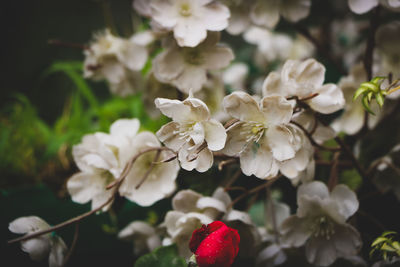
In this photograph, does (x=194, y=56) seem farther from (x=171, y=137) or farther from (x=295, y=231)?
(x=295, y=231)

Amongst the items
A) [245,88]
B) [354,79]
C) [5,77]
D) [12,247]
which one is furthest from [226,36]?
[12,247]

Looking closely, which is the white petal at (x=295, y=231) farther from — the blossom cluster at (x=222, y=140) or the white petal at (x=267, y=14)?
the white petal at (x=267, y=14)

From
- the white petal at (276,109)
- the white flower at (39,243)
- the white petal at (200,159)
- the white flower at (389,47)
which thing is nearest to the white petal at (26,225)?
the white flower at (39,243)

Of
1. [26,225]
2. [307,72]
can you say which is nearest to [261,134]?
[307,72]

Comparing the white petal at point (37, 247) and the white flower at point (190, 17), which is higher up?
the white flower at point (190, 17)

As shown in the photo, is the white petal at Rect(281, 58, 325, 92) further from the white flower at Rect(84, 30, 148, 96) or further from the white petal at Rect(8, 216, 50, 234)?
the white petal at Rect(8, 216, 50, 234)

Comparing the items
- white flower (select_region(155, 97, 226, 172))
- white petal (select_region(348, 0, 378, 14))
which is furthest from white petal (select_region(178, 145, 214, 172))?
white petal (select_region(348, 0, 378, 14))
